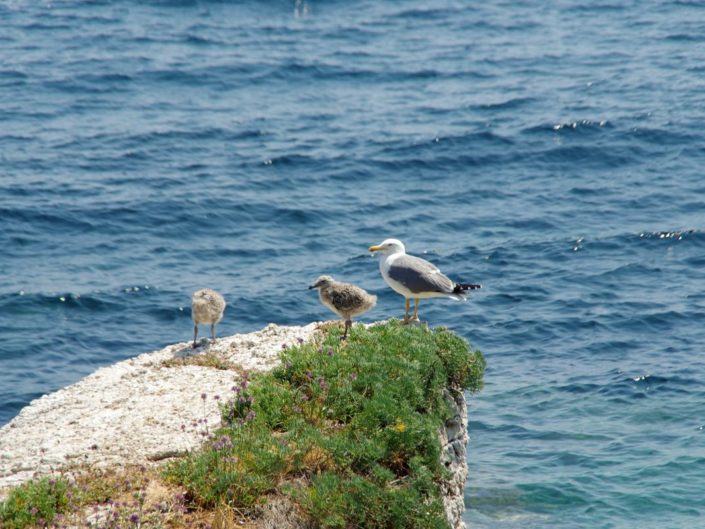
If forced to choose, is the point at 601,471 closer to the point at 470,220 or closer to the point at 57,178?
the point at 470,220

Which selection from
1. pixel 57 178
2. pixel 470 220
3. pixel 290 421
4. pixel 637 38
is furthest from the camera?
pixel 637 38

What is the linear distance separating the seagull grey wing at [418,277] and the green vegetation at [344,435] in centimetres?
93

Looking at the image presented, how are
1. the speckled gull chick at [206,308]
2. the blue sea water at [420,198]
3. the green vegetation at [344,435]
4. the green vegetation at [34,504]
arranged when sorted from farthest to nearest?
1. the blue sea water at [420,198]
2. the speckled gull chick at [206,308]
3. the green vegetation at [344,435]
4. the green vegetation at [34,504]

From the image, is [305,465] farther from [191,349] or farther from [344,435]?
[191,349]

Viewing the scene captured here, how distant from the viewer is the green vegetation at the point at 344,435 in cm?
1203

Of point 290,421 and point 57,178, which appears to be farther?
point 57,178

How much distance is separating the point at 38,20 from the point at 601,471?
37.5 metres

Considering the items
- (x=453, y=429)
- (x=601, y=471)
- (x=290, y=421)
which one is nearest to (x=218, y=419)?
(x=290, y=421)

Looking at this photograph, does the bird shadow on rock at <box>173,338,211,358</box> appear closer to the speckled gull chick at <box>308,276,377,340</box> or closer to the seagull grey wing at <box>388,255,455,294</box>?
the speckled gull chick at <box>308,276,377,340</box>

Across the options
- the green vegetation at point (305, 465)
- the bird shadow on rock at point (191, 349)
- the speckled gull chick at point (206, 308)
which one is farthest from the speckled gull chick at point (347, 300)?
the bird shadow on rock at point (191, 349)

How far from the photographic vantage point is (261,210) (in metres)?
32.4

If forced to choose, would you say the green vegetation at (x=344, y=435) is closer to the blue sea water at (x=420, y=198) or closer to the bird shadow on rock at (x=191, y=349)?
the bird shadow on rock at (x=191, y=349)

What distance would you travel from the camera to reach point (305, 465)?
12578 mm

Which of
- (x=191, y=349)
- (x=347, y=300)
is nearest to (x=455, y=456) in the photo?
(x=347, y=300)
